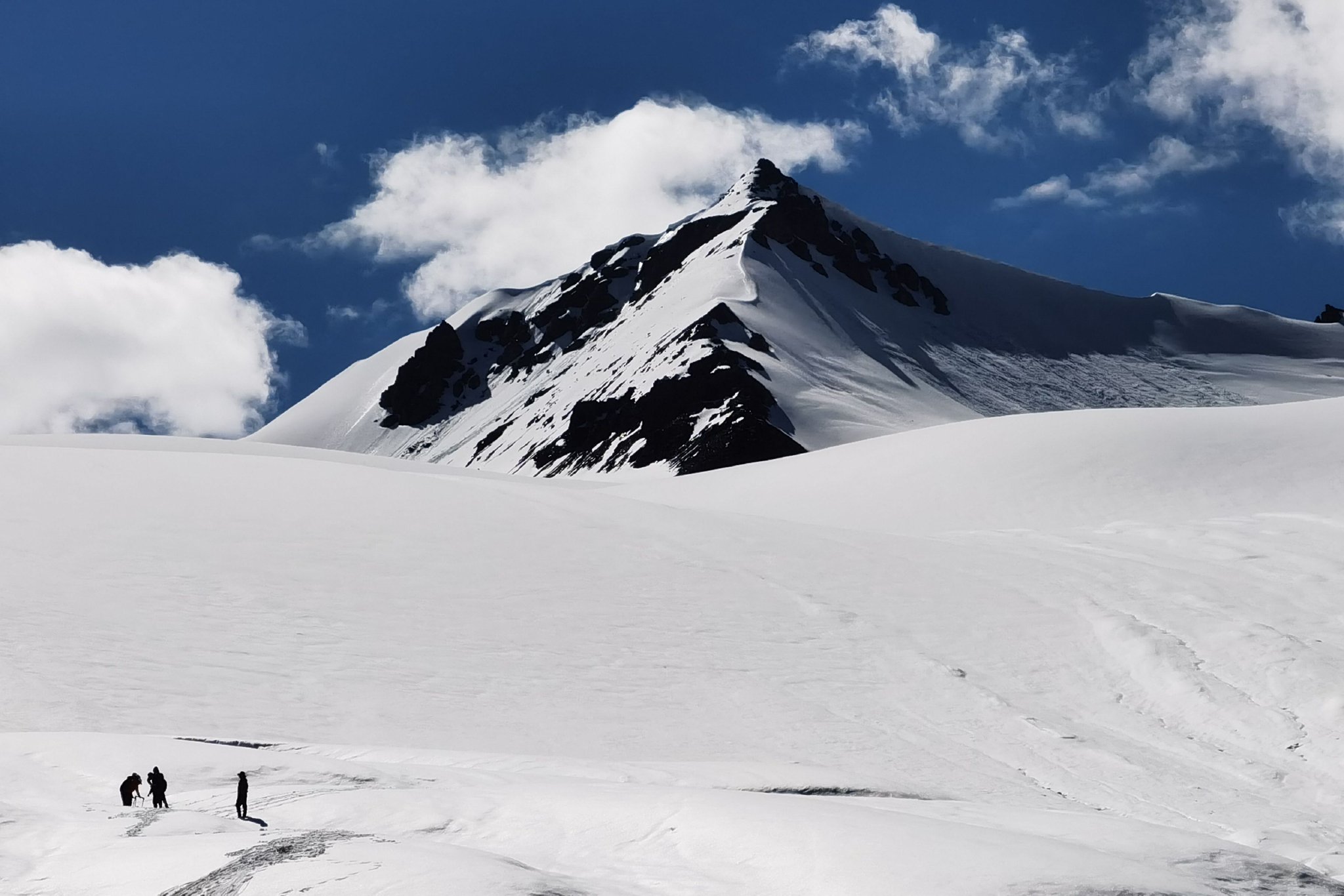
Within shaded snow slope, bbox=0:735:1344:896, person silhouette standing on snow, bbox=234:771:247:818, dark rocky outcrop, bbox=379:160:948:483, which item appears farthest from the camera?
dark rocky outcrop, bbox=379:160:948:483

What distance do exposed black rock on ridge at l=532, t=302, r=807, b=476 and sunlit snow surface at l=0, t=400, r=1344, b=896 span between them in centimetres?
5292

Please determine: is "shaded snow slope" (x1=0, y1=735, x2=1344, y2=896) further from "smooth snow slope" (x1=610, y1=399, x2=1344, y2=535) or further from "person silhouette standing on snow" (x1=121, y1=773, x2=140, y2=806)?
"smooth snow slope" (x1=610, y1=399, x2=1344, y2=535)

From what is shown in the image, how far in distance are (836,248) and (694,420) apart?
81635 millimetres

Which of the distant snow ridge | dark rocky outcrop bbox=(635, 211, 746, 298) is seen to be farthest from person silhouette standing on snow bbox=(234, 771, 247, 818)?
dark rocky outcrop bbox=(635, 211, 746, 298)

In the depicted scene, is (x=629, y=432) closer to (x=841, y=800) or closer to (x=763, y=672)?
(x=763, y=672)

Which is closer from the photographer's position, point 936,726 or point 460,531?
point 936,726

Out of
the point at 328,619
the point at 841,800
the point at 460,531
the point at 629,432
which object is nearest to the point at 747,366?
the point at 629,432

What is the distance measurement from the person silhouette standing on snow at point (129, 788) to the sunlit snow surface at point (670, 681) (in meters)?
0.20

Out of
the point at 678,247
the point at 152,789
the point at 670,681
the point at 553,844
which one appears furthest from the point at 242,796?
the point at 678,247

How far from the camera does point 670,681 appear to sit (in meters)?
21.6

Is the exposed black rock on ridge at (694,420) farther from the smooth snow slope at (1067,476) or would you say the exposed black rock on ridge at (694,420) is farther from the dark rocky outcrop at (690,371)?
the smooth snow slope at (1067,476)

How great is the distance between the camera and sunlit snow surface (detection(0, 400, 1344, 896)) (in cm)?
1007

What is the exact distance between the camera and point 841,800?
12938mm

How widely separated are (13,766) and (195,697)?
5.66 metres
